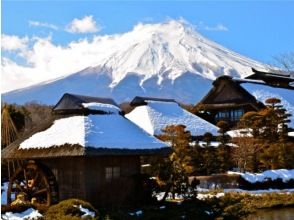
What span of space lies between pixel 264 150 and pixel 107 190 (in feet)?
41.2

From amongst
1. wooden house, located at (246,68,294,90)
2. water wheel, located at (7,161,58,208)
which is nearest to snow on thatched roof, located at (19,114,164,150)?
water wheel, located at (7,161,58,208)

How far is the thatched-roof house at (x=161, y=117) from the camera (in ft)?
107

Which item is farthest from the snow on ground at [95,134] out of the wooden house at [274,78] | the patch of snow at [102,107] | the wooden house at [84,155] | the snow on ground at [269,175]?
the wooden house at [274,78]

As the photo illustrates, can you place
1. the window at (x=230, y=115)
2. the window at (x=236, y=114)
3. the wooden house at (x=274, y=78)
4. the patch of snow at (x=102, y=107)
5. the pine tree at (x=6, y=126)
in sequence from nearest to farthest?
the patch of snow at (x=102, y=107)
the pine tree at (x=6, y=126)
the window at (x=236, y=114)
the window at (x=230, y=115)
the wooden house at (x=274, y=78)

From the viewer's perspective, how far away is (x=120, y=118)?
18.4 m

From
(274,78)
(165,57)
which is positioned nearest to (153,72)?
(165,57)

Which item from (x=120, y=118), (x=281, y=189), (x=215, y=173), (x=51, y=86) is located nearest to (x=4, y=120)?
(x=120, y=118)

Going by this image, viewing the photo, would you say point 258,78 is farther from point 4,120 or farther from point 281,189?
point 4,120

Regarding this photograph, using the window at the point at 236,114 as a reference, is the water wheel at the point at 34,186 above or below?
below

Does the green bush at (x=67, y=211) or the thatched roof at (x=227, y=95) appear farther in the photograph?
the thatched roof at (x=227, y=95)

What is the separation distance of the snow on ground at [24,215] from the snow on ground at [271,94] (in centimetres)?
2609

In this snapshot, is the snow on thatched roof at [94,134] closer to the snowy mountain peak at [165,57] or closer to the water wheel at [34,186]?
the water wheel at [34,186]

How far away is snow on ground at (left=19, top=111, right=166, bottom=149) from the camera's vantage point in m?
16.4

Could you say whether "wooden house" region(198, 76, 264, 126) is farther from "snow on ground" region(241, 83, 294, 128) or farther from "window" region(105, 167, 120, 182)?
"window" region(105, 167, 120, 182)
